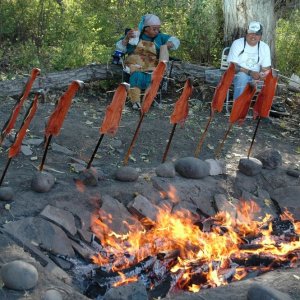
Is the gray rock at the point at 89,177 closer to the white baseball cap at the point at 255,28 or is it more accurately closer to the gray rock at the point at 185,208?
the gray rock at the point at 185,208

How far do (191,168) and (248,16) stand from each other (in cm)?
449

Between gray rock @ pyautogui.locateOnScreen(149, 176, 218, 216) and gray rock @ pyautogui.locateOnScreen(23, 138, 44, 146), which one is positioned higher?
gray rock @ pyautogui.locateOnScreen(149, 176, 218, 216)

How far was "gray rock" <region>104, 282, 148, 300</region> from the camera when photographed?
394cm

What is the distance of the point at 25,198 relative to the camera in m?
5.02

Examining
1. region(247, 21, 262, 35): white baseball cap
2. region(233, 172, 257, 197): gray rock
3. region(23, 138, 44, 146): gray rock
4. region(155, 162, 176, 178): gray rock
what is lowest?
region(23, 138, 44, 146): gray rock

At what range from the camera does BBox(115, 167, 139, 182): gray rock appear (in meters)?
5.54

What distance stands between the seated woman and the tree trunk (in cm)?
143

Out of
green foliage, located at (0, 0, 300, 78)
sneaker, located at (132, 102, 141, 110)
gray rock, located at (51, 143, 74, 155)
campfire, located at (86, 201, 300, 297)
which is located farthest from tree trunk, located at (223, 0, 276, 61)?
campfire, located at (86, 201, 300, 297)

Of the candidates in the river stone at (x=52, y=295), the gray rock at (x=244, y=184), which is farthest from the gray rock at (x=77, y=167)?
the river stone at (x=52, y=295)

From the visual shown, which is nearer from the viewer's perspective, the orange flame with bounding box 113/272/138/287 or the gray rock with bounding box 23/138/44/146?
the orange flame with bounding box 113/272/138/287

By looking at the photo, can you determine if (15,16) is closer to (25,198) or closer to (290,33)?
(290,33)

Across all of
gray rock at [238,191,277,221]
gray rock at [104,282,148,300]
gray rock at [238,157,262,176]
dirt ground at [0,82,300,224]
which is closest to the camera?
gray rock at [104,282,148,300]

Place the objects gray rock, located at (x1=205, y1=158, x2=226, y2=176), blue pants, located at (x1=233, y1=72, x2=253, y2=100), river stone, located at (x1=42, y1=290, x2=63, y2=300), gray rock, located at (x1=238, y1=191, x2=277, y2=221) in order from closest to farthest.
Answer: river stone, located at (x1=42, y1=290, x2=63, y2=300)
gray rock, located at (x1=238, y1=191, x2=277, y2=221)
gray rock, located at (x1=205, y1=158, x2=226, y2=176)
blue pants, located at (x1=233, y1=72, x2=253, y2=100)

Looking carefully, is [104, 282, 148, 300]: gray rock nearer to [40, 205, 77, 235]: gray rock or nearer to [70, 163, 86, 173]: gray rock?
[40, 205, 77, 235]: gray rock
